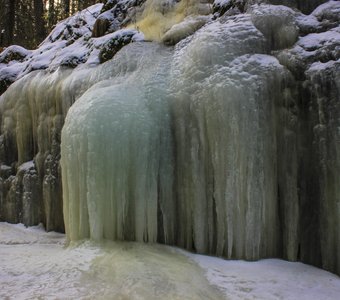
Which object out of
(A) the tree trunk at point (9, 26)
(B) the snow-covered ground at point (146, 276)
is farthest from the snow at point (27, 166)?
(A) the tree trunk at point (9, 26)

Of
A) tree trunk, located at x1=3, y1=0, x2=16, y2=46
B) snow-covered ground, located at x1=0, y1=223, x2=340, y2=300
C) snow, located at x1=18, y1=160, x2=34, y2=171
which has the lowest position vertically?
snow-covered ground, located at x1=0, y1=223, x2=340, y2=300

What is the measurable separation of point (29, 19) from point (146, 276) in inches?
542

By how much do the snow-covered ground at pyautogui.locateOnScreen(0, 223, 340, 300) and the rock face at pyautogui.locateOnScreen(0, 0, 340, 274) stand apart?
22cm

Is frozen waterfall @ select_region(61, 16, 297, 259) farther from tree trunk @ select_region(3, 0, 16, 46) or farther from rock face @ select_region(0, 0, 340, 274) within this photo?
tree trunk @ select_region(3, 0, 16, 46)

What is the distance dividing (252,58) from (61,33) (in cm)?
477

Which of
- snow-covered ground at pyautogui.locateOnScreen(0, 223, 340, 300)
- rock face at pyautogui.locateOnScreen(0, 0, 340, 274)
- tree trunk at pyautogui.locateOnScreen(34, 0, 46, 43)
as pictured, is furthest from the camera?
tree trunk at pyautogui.locateOnScreen(34, 0, 46, 43)

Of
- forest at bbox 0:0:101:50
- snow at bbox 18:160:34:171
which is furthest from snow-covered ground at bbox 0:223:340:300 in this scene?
forest at bbox 0:0:101:50

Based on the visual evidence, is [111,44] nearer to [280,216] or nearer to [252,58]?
[252,58]

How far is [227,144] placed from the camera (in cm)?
405

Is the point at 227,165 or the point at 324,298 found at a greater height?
the point at 227,165

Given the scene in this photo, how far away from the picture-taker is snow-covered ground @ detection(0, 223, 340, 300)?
9.93 feet

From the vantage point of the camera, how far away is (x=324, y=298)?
130 inches

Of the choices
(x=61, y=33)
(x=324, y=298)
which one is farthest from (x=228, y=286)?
(x=61, y=33)

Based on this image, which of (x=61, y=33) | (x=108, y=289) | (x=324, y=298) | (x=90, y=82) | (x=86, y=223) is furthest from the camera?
(x=61, y=33)
